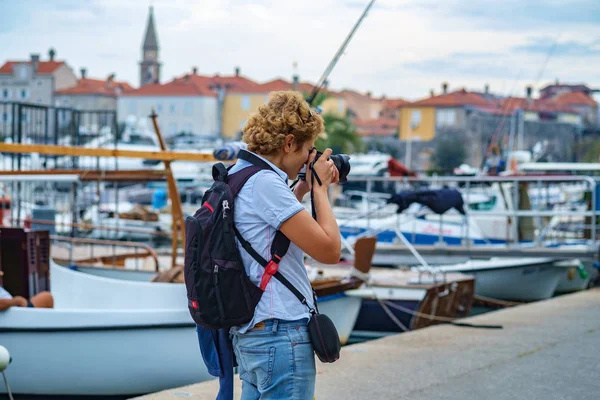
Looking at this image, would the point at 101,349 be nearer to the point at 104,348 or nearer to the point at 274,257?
the point at 104,348

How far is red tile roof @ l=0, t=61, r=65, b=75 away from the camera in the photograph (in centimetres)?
11226

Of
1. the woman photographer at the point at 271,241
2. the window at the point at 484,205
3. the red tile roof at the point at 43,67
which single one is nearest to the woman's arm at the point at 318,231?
the woman photographer at the point at 271,241

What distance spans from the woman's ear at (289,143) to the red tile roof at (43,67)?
113733mm

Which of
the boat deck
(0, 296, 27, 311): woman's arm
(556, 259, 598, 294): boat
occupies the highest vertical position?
(0, 296, 27, 311): woman's arm

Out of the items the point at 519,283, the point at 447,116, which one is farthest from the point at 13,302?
the point at 447,116

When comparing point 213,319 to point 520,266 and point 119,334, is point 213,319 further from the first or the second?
point 520,266

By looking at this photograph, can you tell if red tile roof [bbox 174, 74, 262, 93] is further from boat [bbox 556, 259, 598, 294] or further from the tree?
boat [bbox 556, 259, 598, 294]

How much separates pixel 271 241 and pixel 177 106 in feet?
344

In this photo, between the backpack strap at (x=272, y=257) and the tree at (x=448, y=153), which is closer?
the backpack strap at (x=272, y=257)

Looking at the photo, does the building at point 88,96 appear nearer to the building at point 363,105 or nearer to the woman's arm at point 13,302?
the building at point 363,105

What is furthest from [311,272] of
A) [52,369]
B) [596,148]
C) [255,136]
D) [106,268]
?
[596,148]

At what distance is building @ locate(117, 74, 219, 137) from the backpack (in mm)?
102337

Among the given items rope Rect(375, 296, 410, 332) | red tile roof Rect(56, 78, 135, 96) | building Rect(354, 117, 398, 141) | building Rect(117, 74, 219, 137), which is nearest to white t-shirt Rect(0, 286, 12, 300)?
rope Rect(375, 296, 410, 332)

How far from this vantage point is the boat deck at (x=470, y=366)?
5.83 metres
